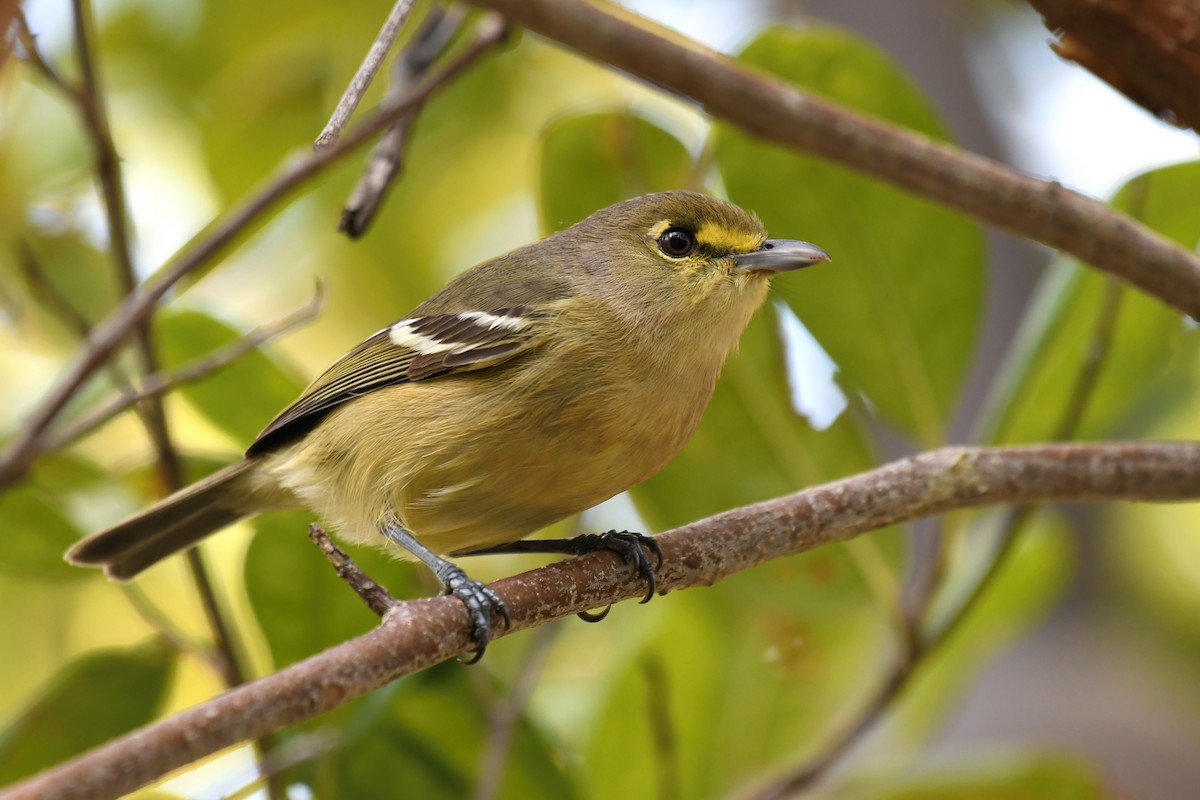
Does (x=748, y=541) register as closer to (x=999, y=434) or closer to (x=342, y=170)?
(x=999, y=434)

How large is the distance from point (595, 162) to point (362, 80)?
1.64 m

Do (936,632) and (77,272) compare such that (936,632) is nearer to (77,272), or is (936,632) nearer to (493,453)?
(493,453)

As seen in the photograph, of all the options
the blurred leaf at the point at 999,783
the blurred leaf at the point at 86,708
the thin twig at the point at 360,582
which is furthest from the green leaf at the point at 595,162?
the blurred leaf at the point at 999,783

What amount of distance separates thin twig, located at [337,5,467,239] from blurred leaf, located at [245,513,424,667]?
806mm

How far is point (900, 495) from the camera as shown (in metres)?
2.49

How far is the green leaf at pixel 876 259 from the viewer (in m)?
2.99

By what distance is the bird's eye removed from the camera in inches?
119

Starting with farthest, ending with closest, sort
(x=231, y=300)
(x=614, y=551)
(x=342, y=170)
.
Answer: (x=231, y=300) < (x=342, y=170) < (x=614, y=551)

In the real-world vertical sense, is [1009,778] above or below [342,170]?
below

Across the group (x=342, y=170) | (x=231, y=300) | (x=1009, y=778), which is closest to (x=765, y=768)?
(x=1009, y=778)

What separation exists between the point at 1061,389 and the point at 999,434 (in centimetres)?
18

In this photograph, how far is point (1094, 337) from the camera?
2.80 meters

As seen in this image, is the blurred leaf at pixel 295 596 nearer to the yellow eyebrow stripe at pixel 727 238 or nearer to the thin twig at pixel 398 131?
the thin twig at pixel 398 131

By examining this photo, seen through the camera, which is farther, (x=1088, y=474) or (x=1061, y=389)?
(x=1061, y=389)
